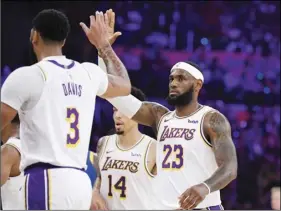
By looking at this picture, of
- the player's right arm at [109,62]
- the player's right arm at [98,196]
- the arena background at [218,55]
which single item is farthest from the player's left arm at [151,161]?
the arena background at [218,55]

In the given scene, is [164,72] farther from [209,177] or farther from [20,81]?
[20,81]

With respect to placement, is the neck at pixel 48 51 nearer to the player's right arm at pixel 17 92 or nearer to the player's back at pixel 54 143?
the player's back at pixel 54 143

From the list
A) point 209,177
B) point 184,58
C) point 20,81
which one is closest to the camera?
point 20,81

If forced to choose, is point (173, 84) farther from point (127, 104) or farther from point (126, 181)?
point (126, 181)

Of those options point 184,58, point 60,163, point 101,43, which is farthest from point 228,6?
point 60,163

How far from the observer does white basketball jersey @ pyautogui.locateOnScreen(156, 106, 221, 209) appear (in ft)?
19.4

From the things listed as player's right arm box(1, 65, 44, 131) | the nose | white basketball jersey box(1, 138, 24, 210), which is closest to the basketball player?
white basketball jersey box(1, 138, 24, 210)

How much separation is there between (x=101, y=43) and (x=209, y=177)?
1.49 metres

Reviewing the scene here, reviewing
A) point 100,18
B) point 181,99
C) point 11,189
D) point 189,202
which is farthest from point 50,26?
point 181,99

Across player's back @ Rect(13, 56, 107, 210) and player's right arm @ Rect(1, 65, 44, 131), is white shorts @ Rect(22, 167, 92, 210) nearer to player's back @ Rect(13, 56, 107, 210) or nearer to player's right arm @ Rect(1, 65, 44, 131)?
player's back @ Rect(13, 56, 107, 210)

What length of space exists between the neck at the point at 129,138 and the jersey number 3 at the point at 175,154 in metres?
1.12

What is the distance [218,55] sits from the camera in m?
10.6

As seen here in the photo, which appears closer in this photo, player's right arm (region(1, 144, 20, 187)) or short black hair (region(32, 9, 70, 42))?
short black hair (region(32, 9, 70, 42))

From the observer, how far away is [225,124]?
5.93 metres
